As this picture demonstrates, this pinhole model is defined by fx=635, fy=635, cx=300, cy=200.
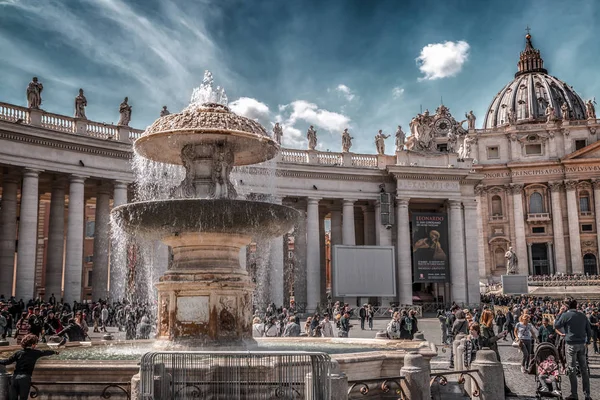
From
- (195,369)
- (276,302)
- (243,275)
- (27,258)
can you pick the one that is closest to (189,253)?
(243,275)

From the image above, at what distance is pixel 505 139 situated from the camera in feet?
300

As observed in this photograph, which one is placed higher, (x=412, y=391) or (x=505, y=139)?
(x=505, y=139)

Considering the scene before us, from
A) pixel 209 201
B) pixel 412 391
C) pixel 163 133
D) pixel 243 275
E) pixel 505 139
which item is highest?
pixel 505 139

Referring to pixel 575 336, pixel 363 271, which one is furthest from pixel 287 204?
pixel 575 336

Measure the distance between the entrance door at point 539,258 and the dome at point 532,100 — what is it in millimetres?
31299

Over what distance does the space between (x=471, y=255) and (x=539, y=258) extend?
4932 centimetres

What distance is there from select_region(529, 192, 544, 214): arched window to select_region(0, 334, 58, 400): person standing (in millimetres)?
87031

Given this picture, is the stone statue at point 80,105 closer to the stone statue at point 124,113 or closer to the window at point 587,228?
the stone statue at point 124,113

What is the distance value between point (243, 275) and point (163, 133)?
11.1 ft

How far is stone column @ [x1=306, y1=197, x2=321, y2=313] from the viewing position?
4175 cm

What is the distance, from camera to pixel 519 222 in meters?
88.0

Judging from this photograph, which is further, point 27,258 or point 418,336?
point 27,258

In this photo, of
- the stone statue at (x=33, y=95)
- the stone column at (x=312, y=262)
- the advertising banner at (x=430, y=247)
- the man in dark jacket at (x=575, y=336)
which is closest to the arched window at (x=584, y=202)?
the advertising banner at (x=430, y=247)

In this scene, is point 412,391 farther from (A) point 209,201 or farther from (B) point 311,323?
(B) point 311,323
